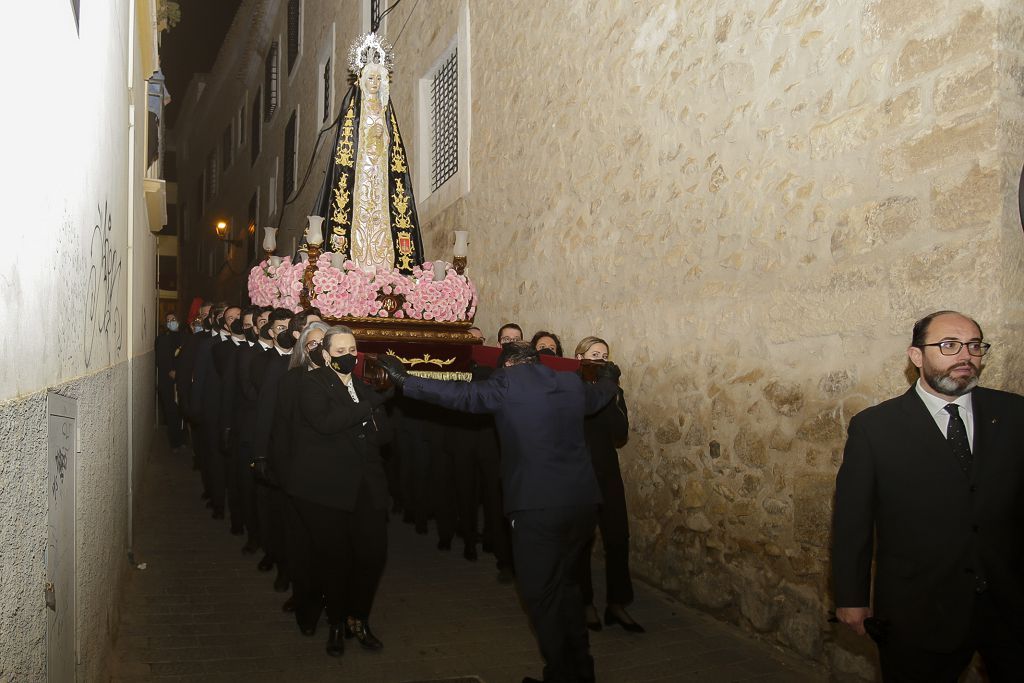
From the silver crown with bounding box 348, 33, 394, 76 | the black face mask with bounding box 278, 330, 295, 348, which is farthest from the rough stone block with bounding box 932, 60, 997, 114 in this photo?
the silver crown with bounding box 348, 33, 394, 76

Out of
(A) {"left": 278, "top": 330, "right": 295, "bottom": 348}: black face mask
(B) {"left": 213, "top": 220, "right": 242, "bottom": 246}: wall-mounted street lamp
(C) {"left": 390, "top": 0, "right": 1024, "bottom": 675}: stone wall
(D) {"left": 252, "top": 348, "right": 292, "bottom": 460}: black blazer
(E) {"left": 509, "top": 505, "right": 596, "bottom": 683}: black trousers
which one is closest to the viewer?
(C) {"left": 390, "top": 0, "right": 1024, "bottom": 675}: stone wall

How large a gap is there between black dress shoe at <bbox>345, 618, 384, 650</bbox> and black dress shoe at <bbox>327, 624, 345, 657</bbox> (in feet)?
0.34

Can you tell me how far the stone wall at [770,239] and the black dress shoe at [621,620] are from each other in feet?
2.01

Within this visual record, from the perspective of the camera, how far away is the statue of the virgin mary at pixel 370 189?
745 cm

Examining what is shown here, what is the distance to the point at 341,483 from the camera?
15.6 ft

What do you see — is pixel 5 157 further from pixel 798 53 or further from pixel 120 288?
pixel 798 53

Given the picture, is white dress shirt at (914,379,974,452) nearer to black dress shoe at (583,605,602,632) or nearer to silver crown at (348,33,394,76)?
black dress shoe at (583,605,602,632)

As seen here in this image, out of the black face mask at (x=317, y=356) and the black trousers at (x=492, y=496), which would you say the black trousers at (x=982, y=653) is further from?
the black trousers at (x=492, y=496)

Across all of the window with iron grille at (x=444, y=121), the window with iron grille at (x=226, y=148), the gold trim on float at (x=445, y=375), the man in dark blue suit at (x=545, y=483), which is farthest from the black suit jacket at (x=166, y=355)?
the window with iron grille at (x=226, y=148)

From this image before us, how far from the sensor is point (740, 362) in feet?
17.9

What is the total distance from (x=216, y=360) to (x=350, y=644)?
3.62 metres

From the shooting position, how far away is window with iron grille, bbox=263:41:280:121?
23641 mm

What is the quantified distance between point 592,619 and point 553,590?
4.32 feet

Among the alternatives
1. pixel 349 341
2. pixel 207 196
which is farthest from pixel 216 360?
pixel 207 196
